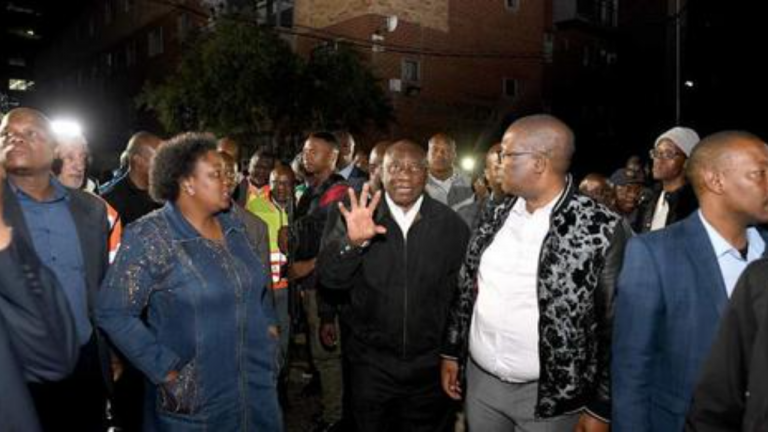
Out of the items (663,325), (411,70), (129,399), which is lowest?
(129,399)

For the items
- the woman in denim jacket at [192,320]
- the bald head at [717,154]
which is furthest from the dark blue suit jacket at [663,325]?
the woman in denim jacket at [192,320]

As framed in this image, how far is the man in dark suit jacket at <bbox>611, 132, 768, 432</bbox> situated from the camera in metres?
2.90

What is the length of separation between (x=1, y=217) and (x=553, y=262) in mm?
2477

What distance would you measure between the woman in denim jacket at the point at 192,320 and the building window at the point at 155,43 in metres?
33.2

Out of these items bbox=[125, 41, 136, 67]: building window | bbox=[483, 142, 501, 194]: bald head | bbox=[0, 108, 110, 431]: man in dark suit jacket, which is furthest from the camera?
bbox=[125, 41, 136, 67]: building window

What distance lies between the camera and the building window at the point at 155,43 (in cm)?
3412

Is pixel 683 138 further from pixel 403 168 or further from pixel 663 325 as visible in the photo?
pixel 663 325

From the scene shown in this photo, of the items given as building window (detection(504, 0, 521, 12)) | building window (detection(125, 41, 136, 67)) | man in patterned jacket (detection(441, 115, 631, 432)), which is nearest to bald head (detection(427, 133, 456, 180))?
man in patterned jacket (detection(441, 115, 631, 432))

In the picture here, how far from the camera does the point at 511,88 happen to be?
28.1m

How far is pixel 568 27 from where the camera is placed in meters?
31.5

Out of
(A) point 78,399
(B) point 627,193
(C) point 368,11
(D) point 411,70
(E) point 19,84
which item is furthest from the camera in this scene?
(E) point 19,84

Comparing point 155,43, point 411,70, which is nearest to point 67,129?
point 411,70

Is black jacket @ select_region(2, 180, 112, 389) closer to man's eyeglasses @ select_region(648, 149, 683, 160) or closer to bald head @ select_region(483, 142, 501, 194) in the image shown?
bald head @ select_region(483, 142, 501, 194)

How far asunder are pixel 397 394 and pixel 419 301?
0.64 meters
